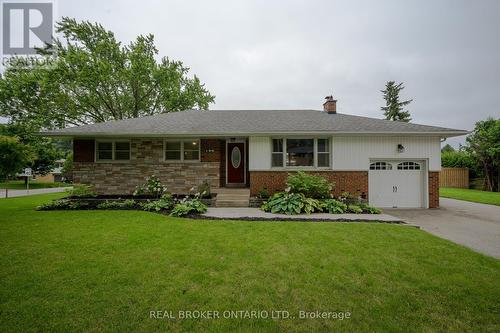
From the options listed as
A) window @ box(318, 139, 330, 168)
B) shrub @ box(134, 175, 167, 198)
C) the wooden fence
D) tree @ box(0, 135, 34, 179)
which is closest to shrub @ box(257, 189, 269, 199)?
window @ box(318, 139, 330, 168)

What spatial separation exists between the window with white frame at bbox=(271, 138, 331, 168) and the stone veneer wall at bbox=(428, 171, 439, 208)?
4496 millimetres

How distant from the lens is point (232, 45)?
2083cm

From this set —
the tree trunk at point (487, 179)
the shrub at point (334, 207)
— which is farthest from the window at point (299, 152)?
the tree trunk at point (487, 179)

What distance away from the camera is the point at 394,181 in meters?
9.19

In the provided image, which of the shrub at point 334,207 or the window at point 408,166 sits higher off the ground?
the window at point 408,166

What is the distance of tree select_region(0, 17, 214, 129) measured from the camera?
15930mm

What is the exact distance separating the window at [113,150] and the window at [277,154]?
710 centimetres

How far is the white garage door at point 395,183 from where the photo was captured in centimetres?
909

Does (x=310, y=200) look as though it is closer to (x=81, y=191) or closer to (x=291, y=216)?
(x=291, y=216)

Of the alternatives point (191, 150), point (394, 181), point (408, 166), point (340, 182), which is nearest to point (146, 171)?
point (191, 150)

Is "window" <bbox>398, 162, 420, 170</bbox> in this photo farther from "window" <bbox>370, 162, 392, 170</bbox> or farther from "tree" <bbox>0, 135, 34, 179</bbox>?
"tree" <bbox>0, 135, 34, 179</bbox>

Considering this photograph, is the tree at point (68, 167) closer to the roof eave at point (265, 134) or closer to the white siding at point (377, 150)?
the roof eave at point (265, 134)

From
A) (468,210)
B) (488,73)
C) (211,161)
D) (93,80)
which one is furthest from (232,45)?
(488,73)

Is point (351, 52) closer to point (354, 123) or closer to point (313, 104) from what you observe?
point (354, 123)
